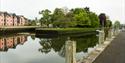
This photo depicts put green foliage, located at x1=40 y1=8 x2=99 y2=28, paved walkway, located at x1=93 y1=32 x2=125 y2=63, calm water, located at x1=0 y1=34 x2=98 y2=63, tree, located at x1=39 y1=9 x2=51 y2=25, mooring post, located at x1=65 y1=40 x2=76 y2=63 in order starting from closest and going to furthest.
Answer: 1. mooring post, located at x1=65 y1=40 x2=76 y2=63
2. paved walkway, located at x1=93 y1=32 x2=125 y2=63
3. calm water, located at x1=0 y1=34 x2=98 y2=63
4. green foliage, located at x1=40 y1=8 x2=99 y2=28
5. tree, located at x1=39 y1=9 x2=51 y2=25

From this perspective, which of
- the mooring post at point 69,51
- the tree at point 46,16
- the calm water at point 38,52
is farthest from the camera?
the tree at point 46,16

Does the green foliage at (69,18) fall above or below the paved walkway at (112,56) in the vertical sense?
above

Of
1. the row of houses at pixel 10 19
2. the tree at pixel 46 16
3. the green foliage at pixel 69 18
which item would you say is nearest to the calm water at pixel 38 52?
the green foliage at pixel 69 18

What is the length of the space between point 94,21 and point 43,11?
15826mm

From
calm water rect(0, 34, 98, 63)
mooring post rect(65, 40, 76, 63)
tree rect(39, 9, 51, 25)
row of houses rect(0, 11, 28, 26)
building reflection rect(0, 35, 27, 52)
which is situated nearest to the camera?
mooring post rect(65, 40, 76, 63)

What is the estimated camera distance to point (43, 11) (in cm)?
8300

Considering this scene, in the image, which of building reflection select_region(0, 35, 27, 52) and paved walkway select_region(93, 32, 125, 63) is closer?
paved walkway select_region(93, 32, 125, 63)

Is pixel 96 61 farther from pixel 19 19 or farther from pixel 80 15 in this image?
pixel 19 19

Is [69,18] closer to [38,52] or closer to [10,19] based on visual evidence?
[10,19]

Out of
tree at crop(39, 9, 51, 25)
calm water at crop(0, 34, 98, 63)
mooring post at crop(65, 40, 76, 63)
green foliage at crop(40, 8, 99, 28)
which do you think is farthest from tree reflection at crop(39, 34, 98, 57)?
tree at crop(39, 9, 51, 25)

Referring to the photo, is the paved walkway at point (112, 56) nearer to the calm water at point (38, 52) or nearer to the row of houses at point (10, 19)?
the calm water at point (38, 52)

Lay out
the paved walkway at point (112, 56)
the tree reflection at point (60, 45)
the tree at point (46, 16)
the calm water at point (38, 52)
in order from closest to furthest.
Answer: the paved walkway at point (112, 56), the calm water at point (38, 52), the tree reflection at point (60, 45), the tree at point (46, 16)

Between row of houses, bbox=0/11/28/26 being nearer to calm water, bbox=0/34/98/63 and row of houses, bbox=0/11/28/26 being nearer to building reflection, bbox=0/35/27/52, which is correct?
building reflection, bbox=0/35/27/52

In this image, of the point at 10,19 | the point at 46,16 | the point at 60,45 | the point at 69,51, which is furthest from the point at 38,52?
the point at 10,19
